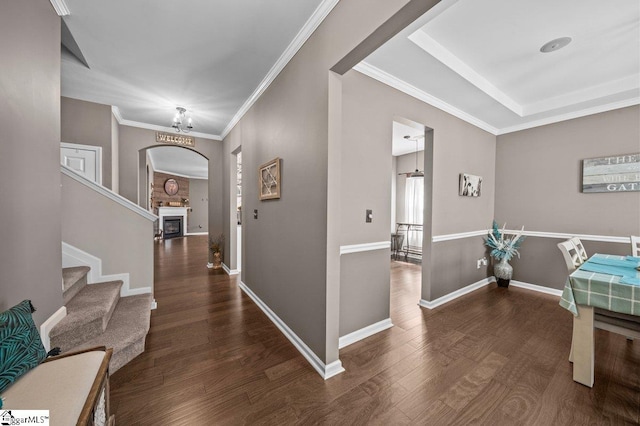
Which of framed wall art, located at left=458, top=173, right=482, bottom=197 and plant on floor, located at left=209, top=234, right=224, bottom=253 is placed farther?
plant on floor, located at left=209, top=234, right=224, bottom=253

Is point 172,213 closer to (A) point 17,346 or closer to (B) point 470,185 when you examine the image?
(A) point 17,346

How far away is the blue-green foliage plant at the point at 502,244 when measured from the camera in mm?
3629

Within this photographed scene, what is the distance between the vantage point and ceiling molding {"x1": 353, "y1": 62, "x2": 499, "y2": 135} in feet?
7.46

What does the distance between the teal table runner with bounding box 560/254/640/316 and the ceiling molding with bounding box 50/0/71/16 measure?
173 inches

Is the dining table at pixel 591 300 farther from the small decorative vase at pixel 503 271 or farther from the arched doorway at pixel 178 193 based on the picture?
the arched doorway at pixel 178 193

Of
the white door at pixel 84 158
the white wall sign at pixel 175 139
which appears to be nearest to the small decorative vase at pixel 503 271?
the white wall sign at pixel 175 139

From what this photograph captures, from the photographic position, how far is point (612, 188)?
3.02 meters

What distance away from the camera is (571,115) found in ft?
10.8

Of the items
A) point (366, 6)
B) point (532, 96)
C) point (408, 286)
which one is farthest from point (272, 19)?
point (408, 286)

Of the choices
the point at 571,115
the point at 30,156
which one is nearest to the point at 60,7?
the point at 30,156

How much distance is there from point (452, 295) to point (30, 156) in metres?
4.47

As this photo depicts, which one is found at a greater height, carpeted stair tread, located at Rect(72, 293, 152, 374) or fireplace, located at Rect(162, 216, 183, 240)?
fireplace, located at Rect(162, 216, 183, 240)

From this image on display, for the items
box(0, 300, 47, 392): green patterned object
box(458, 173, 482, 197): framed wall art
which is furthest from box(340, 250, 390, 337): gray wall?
box(0, 300, 47, 392): green patterned object

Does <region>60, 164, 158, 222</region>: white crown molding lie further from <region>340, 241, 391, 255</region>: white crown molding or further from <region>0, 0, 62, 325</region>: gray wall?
<region>340, 241, 391, 255</region>: white crown molding
